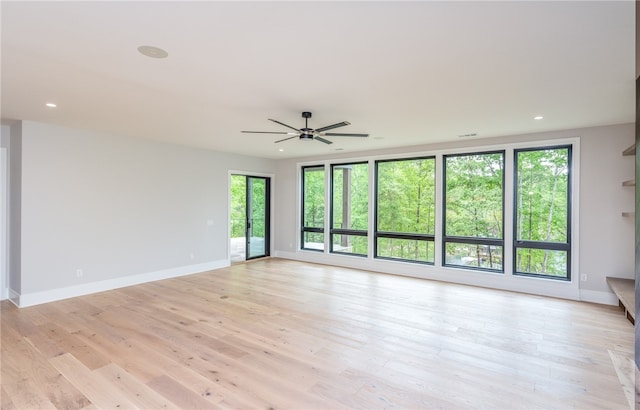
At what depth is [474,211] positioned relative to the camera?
5.93m

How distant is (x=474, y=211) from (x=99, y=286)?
656cm

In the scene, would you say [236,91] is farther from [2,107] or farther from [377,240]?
[377,240]

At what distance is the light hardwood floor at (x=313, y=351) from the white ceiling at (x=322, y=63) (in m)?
2.59

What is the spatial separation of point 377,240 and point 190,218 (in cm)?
398

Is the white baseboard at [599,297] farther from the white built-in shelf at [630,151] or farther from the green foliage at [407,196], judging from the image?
the green foliage at [407,196]

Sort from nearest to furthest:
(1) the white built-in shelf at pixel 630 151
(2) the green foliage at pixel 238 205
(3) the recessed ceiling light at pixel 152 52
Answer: (3) the recessed ceiling light at pixel 152 52 → (1) the white built-in shelf at pixel 630 151 → (2) the green foliage at pixel 238 205

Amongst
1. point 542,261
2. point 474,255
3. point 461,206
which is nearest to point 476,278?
point 474,255

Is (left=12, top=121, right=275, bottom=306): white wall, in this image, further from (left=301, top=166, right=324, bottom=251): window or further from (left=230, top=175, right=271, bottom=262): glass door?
(left=301, top=166, right=324, bottom=251): window

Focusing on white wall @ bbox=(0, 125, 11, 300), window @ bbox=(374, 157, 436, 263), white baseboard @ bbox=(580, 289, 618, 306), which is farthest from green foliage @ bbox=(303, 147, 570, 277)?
white wall @ bbox=(0, 125, 11, 300)

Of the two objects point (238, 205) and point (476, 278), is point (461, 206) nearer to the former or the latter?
point (476, 278)

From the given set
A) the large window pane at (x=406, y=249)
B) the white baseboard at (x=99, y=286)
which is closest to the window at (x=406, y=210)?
the large window pane at (x=406, y=249)

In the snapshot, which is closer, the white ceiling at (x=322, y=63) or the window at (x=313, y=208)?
the white ceiling at (x=322, y=63)

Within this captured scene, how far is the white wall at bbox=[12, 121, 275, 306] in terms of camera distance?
15.3 ft

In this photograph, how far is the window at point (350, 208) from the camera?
23.9ft
